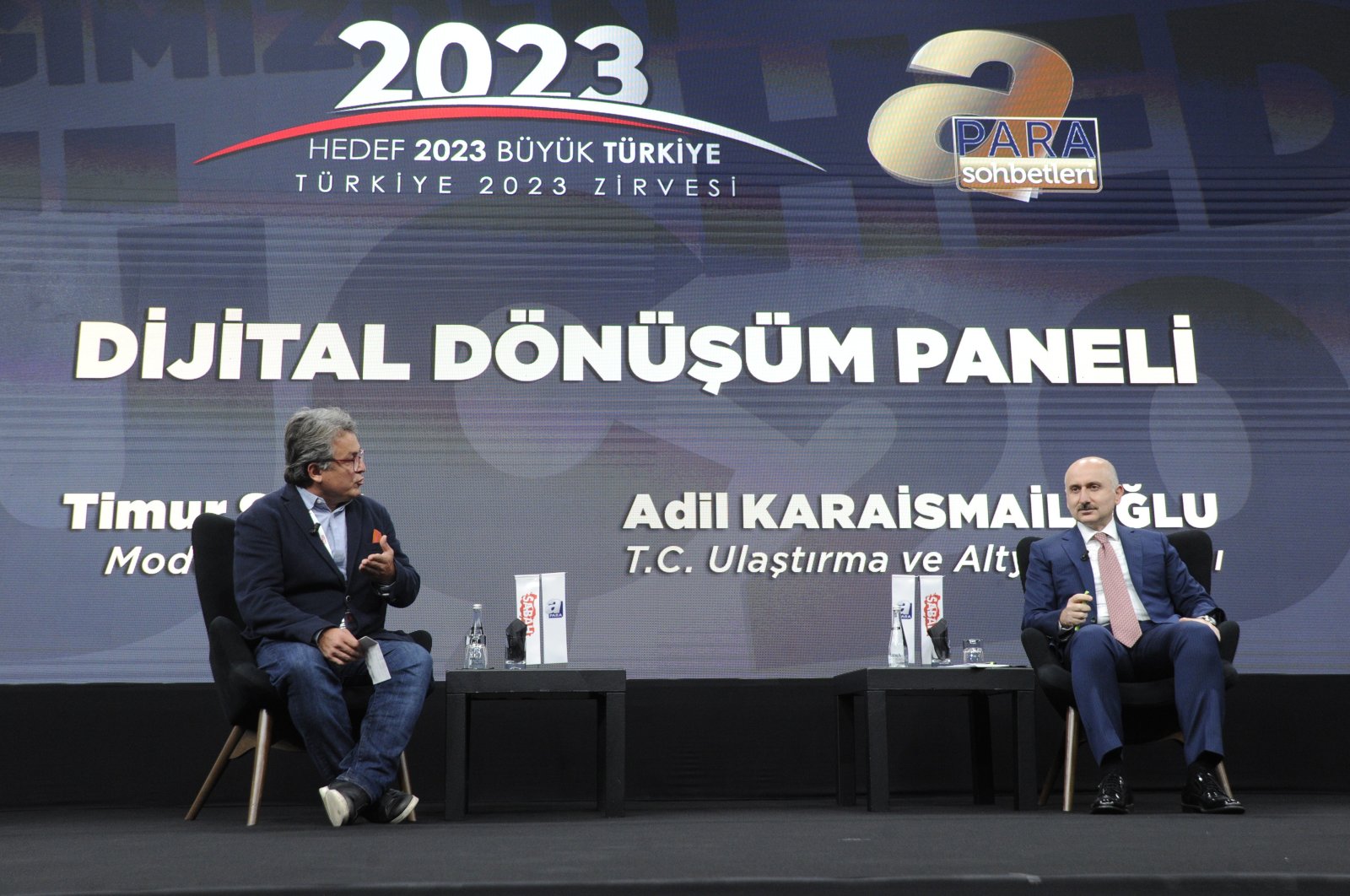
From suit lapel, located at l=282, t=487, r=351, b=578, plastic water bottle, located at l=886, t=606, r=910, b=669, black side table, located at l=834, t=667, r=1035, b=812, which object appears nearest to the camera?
suit lapel, located at l=282, t=487, r=351, b=578

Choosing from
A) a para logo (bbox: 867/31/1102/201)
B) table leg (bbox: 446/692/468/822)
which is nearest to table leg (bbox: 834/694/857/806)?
table leg (bbox: 446/692/468/822)

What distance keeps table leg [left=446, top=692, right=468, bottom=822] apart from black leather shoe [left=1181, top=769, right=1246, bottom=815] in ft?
6.02

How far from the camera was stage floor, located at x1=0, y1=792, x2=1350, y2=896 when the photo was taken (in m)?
1.77

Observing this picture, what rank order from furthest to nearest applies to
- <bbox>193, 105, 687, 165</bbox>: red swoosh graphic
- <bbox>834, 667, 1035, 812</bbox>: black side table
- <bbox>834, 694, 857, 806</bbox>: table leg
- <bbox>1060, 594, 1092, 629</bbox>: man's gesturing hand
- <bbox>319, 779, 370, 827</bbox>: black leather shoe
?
Result: 1. <bbox>193, 105, 687, 165</bbox>: red swoosh graphic
2. <bbox>834, 694, 857, 806</bbox>: table leg
3. <bbox>834, 667, 1035, 812</bbox>: black side table
4. <bbox>1060, 594, 1092, 629</bbox>: man's gesturing hand
5. <bbox>319, 779, 370, 827</bbox>: black leather shoe

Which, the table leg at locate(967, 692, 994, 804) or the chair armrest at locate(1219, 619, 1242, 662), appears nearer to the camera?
the chair armrest at locate(1219, 619, 1242, 662)

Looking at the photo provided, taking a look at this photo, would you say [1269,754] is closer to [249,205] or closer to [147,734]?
[147,734]

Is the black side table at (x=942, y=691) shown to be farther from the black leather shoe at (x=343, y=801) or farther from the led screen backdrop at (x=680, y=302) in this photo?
the black leather shoe at (x=343, y=801)

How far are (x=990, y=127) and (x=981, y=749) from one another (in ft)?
7.35

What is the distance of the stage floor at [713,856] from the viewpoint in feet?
5.80

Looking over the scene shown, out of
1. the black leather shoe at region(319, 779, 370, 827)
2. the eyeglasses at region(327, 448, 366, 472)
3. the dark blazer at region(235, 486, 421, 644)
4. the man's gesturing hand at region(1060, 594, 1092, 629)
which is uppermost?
the eyeglasses at region(327, 448, 366, 472)

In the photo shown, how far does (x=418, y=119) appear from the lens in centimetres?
433

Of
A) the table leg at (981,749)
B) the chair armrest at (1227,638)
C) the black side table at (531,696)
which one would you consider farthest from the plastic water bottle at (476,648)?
the chair armrest at (1227,638)

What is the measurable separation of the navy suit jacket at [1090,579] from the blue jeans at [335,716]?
176 centimetres

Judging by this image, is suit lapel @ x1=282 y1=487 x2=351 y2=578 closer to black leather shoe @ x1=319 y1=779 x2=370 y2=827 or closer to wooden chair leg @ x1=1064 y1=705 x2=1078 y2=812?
black leather shoe @ x1=319 y1=779 x2=370 y2=827
